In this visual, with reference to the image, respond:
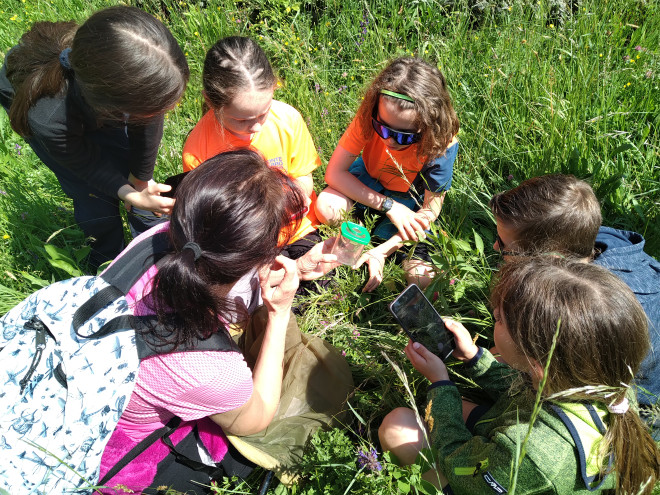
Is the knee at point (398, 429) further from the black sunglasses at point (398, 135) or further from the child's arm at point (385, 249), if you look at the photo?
the black sunglasses at point (398, 135)

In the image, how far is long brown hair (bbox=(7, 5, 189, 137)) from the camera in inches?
69.1

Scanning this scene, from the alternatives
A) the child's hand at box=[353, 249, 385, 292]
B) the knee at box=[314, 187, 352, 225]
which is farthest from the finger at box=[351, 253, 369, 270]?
the knee at box=[314, 187, 352, 225]

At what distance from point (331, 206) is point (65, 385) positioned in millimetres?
1752

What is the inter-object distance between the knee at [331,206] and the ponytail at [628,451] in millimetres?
1711

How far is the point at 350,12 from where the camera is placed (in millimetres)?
3600

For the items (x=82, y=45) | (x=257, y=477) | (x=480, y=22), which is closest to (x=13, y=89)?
(x=82, y=45)

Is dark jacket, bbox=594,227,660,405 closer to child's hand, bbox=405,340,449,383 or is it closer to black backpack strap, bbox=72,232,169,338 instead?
child's hand, bbox=405,340,449,383

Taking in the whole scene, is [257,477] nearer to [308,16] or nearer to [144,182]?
[144,182]

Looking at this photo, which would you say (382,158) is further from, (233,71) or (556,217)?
(556,217)

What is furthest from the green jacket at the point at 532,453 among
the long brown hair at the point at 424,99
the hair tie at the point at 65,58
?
the hair tie at the point at 65,58

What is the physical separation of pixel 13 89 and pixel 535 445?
2.49m

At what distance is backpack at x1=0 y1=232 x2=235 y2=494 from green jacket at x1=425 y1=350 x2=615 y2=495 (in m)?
0.89

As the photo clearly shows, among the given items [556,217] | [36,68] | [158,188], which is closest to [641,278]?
[556,217]

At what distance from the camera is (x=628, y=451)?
128 centimetres
